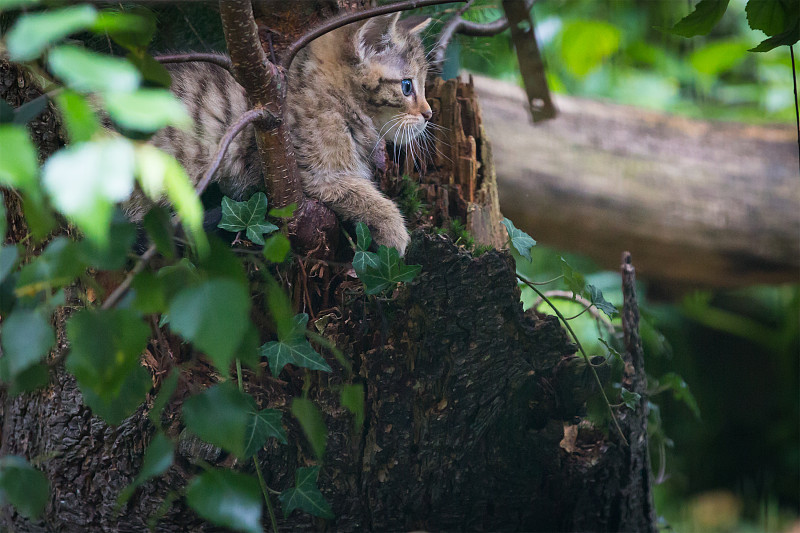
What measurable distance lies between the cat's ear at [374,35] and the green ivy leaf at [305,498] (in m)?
0.66

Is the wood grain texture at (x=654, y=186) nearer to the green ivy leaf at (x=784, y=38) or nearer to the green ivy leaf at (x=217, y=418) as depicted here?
the green ivy leaf at (x=784, y=38)

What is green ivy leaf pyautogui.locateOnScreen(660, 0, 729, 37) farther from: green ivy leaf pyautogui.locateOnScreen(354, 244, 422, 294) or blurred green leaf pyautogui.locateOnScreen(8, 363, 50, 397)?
blurred green leaf pyautogui.locateOnScreen(8, 363, 50, 397)

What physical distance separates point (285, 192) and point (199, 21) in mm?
396

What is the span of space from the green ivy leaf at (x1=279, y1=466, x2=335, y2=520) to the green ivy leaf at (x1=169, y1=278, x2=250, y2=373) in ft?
1.18

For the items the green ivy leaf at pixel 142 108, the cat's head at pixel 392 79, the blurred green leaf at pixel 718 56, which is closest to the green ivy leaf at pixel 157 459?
the green ivy leaf at pixel 142 108

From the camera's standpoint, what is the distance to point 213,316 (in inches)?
17.2

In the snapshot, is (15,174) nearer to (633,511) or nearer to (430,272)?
(430,272)

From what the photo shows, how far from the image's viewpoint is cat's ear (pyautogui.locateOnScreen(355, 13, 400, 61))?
1.05 m

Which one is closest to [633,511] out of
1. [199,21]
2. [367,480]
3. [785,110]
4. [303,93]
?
[367,480]

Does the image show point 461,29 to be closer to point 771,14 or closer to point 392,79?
point 392,79

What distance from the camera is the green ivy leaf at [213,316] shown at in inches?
16.8

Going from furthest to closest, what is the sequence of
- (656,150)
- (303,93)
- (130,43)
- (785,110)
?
(785,110)
(656,150)
(303,93)
(130,43)

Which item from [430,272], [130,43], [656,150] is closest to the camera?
[130,43]

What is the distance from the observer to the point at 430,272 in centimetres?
79
